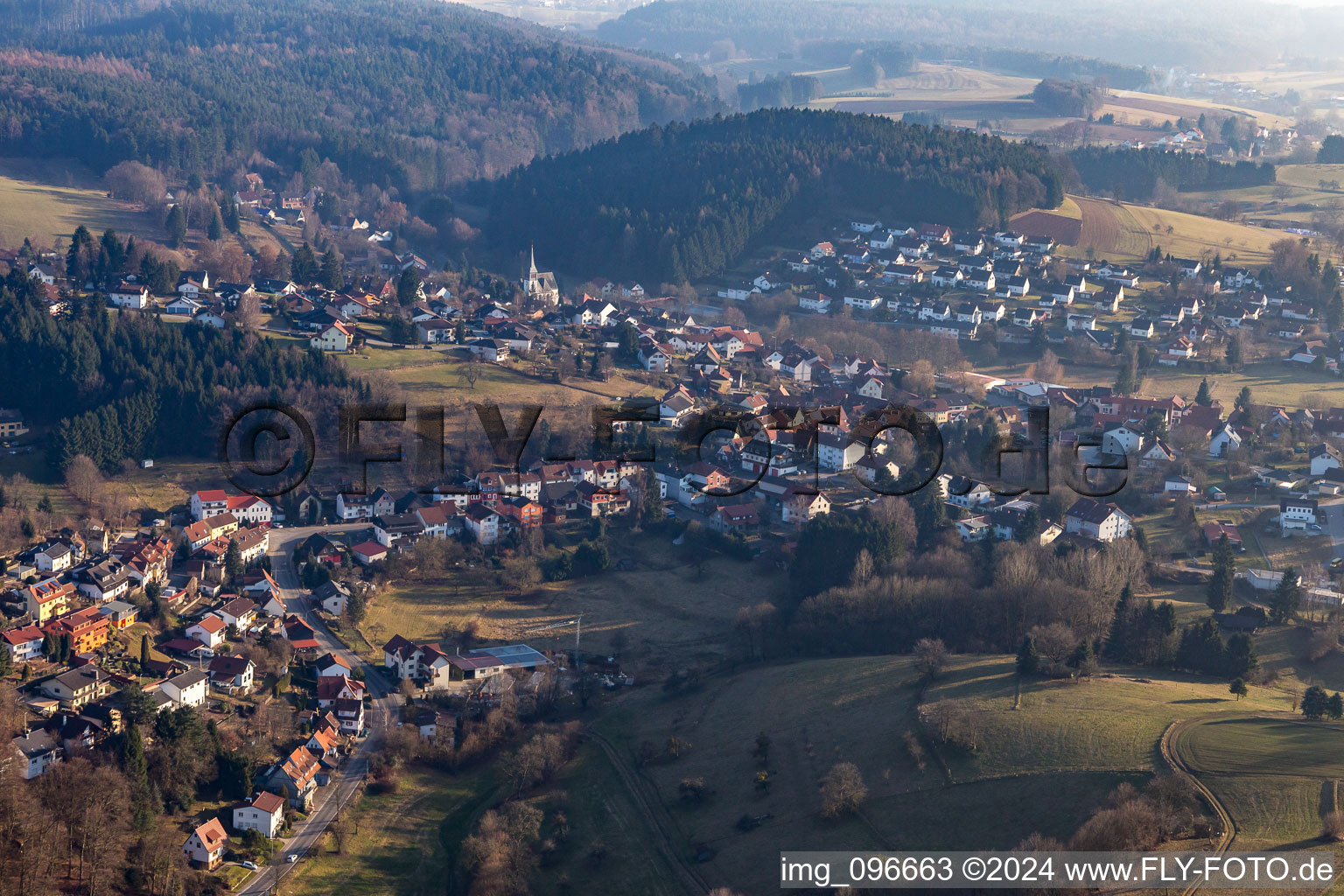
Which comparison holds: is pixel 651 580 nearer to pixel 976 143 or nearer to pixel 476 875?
pixel 476 875

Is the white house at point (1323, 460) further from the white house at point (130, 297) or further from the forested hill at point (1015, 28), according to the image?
the forested hill at point (1015, 28)

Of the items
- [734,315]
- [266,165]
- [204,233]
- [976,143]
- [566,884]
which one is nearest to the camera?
[566,884]

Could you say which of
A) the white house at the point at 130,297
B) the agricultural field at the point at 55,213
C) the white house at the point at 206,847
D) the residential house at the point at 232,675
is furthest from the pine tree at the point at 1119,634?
the agricultural field at the point at 55,213

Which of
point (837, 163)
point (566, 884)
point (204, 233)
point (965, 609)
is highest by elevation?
point (837, 163)

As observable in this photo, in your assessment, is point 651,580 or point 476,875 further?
point 651,580

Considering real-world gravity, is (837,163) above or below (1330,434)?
above

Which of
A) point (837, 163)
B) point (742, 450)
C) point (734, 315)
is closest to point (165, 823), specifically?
point (742, 450)

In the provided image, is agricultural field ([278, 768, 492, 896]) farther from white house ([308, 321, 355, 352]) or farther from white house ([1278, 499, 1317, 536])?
white house ([1278, 499, 1317, 536])
